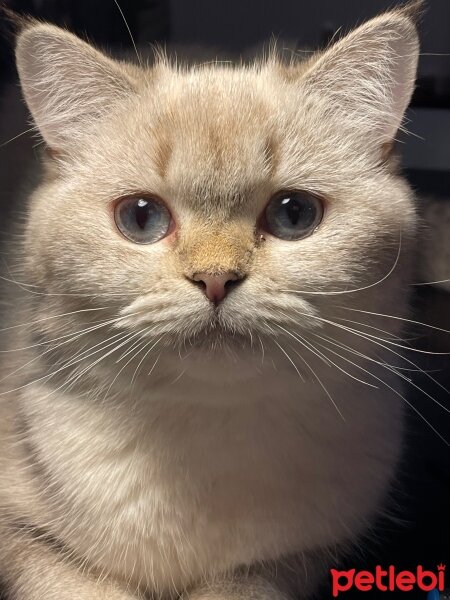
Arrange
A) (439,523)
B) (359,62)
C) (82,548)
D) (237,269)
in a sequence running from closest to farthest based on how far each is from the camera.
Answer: (237,269) < (359,62) < (82,548) < (439,523)

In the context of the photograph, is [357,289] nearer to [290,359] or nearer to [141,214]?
[290,359]

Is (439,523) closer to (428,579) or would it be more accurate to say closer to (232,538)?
(428,579)

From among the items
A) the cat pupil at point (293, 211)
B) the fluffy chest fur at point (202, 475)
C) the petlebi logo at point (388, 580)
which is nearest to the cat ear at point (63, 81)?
the cat pupil at point (293, 211)

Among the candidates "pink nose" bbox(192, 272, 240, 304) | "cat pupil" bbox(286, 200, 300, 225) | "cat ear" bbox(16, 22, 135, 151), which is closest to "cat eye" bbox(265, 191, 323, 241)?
"cat pupil" bbox(286, 200, 300, 225)

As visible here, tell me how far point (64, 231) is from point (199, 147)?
0.20m

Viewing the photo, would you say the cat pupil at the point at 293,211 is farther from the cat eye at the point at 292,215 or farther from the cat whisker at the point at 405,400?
the cat whisker at the point at 405,400

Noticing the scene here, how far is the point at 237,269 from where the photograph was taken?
76cm

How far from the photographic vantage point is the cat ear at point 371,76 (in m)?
0.86

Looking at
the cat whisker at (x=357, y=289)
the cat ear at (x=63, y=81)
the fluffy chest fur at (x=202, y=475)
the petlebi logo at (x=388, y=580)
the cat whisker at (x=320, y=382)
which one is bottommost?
the petlebi logo at (x=388, y=580)

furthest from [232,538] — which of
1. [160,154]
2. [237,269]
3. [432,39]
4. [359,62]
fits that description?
[432,39]

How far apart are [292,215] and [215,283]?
0.15 meters

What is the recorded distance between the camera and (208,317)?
2.52 feet

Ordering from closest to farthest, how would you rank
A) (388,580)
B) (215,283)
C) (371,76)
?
(215,283) → (371,76) → (388,580)

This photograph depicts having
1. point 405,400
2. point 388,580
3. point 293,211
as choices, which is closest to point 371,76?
point 293,211
